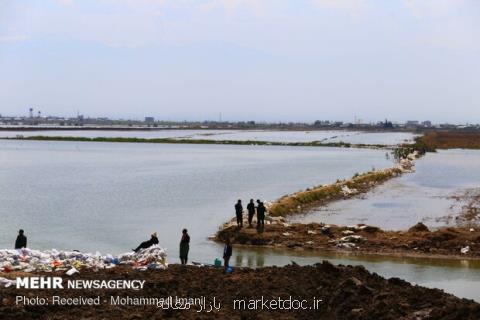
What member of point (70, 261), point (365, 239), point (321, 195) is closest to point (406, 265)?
point (365, 239)

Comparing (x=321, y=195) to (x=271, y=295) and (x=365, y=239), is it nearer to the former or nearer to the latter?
(x=365, y=239)

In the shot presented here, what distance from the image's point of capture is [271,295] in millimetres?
11914

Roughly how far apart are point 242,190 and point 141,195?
6.63 m

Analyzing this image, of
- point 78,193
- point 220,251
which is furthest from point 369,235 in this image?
point 78,193

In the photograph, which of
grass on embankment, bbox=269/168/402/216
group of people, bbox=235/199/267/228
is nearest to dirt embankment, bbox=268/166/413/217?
grass on embankment, bbox=269/168/402/216

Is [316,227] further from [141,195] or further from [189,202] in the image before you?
[141,195]

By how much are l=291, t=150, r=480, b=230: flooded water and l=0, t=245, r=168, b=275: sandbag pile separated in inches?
462

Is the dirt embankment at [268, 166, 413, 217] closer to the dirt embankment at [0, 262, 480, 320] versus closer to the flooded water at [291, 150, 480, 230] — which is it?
the flooded water at [291, 150, 480, 230]

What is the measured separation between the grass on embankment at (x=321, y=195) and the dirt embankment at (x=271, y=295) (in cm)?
1246

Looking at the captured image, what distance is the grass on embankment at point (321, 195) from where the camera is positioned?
27.6 metres

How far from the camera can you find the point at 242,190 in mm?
38875

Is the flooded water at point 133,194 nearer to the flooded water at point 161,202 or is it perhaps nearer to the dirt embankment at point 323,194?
the flooded water at point 161,202

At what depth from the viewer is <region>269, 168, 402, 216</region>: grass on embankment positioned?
2764 cm

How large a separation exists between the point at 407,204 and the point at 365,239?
A: 1360cm
